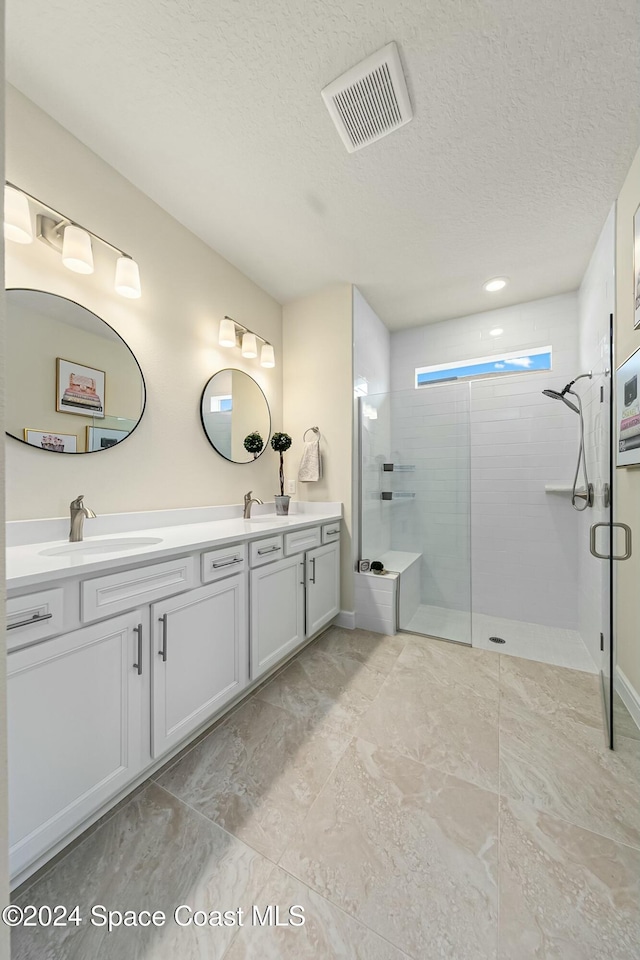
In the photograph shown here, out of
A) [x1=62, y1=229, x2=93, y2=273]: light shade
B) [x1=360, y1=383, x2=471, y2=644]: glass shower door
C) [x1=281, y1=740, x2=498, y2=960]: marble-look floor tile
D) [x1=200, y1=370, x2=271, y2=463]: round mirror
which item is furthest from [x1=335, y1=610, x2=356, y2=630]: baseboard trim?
[x1=62, y1=229, x2=93, y2=273]: light shade

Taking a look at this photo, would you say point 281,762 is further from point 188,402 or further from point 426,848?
point 188,402

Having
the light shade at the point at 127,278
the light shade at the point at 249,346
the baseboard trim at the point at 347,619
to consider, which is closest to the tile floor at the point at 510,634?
the baseboard trim at the point at 347,619

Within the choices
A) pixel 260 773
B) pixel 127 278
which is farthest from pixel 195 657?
pixel 127 278

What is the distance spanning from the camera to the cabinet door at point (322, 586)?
7.57ft

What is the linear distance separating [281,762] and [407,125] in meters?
2.79

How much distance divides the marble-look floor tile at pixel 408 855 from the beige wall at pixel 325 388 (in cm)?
147

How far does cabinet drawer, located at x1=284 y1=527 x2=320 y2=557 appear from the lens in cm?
208

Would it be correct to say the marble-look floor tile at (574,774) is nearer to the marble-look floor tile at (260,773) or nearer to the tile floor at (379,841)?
the tile floor at (379,841)

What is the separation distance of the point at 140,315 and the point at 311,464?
151 cm

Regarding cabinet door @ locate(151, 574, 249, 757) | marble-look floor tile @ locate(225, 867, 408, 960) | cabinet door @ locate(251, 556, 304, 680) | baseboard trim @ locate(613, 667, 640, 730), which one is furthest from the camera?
cabinet door @ locate(251, 556, 304, 680)

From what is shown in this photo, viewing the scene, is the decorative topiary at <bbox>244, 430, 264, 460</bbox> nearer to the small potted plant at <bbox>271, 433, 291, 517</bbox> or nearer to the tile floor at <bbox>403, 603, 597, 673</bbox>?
the small potted plant at <bbox>271, 433, 291, 517</bbox>

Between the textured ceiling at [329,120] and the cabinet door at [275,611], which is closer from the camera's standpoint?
the textured ceiling at [329,120]

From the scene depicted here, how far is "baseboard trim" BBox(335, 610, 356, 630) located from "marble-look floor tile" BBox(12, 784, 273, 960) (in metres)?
1.67

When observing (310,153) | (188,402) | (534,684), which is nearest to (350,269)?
(310,153)
